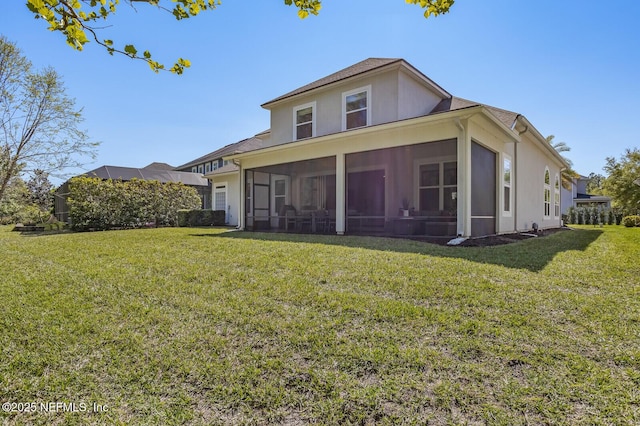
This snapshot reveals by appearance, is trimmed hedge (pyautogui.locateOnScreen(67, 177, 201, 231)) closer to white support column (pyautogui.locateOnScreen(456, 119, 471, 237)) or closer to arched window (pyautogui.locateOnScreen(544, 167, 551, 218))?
white support column (pyautogui.locateOnScreen(456, 119, 471, 237))

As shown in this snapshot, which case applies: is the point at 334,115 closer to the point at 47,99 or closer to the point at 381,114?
the point at 381,114

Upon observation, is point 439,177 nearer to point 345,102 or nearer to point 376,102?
point 376,102

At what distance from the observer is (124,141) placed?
17.6m

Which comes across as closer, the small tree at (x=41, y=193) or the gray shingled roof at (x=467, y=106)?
the gray shingled roof at (x=467, y=106)

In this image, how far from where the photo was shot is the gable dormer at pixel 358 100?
10586mm

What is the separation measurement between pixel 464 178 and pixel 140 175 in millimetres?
21426

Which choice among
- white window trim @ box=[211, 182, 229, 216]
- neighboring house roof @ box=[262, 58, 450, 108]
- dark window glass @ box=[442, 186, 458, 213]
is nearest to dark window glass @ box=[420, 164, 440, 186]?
dark window glass @ box=[442, 186, 458, 213]

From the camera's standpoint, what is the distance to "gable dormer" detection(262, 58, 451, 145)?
10.6m

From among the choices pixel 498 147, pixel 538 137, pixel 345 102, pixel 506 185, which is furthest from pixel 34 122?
pixel 538 137

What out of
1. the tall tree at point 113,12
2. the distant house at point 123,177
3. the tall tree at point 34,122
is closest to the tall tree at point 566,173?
the tall tree at point 113,12

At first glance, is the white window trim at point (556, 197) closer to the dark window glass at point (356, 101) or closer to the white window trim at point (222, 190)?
the dark window glass at point (356, 101)

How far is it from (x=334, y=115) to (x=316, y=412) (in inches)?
438

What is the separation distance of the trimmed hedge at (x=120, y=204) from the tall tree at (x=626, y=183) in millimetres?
28563

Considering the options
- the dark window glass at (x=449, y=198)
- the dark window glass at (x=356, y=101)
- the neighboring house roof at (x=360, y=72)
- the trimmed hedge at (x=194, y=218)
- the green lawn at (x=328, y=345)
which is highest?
the neighboring house roof at (x=360, y=72)
